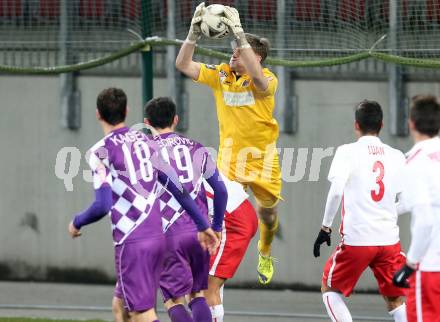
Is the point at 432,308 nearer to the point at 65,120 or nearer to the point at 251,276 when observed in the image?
the point at 251,276

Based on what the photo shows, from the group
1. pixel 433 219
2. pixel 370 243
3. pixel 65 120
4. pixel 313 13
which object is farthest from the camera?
pixel 65 120

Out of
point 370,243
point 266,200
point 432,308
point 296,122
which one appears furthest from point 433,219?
point 296,122

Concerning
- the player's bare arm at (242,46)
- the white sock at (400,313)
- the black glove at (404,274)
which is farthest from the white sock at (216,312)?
the black glove at (404,274)

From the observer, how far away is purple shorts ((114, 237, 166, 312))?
750cm

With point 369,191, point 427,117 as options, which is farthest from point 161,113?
point 427,117

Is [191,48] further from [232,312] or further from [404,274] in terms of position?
[404,274]

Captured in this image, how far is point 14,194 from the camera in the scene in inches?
482

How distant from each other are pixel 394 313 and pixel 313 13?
3012 millimetres

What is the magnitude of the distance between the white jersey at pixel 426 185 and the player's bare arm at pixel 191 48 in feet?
8.23

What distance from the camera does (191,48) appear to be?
8859 millimetres

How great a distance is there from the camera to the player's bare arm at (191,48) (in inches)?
338

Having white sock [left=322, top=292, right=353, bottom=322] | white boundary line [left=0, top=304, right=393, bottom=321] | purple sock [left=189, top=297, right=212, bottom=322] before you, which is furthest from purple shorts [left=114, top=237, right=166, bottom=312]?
white boundary line [left=0, top=304, right=393, bottom=321]

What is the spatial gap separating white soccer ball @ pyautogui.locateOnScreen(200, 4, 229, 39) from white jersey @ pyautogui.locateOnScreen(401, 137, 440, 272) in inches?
92.2

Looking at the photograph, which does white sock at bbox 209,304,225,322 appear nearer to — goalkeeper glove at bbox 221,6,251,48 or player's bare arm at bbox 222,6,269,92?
player's bare arm at bbox 222,6,269,92
